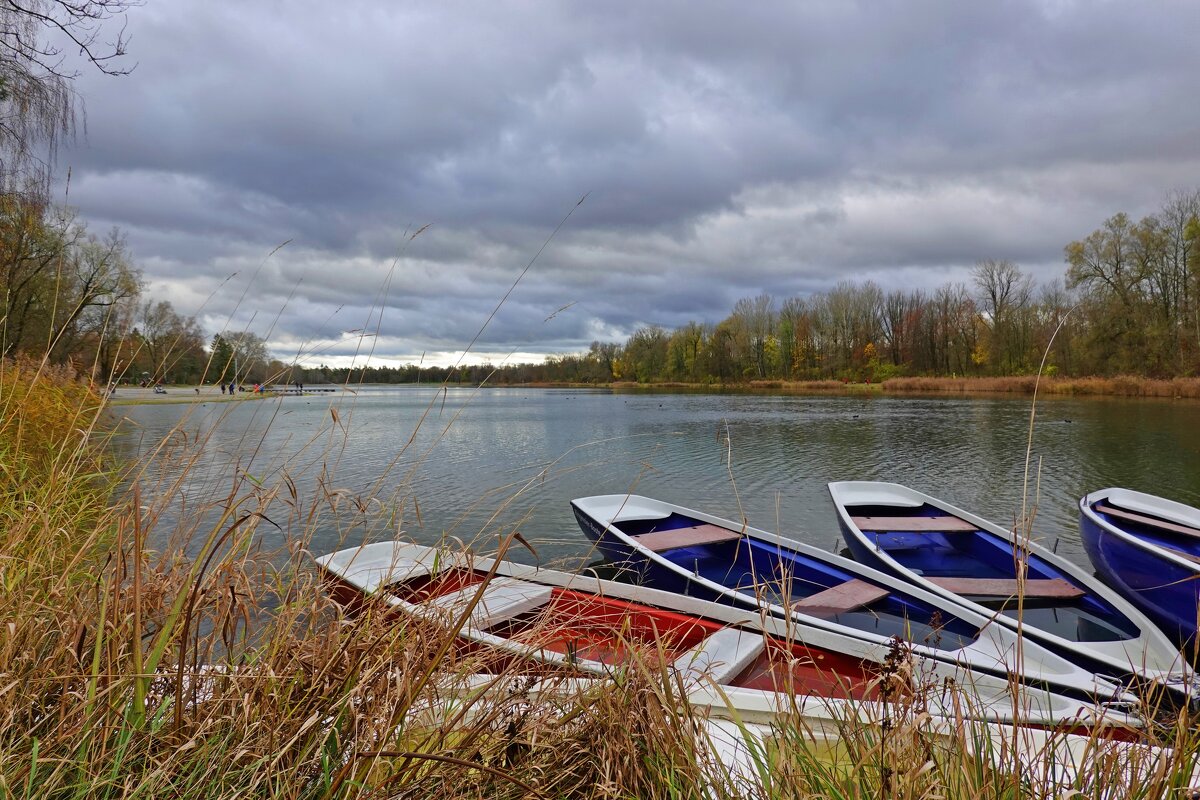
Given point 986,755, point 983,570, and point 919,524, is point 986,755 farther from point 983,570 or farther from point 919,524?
point 919,524

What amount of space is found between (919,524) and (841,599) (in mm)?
3024

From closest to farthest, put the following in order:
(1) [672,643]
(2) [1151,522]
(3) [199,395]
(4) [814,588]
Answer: (3) [199,395] → (1) [672,643] → (4) [814,588] → (2) [1151,522]

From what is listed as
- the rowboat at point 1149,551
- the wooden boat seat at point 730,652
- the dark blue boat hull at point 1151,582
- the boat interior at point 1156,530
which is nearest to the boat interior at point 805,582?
the wooden boat seat at point 730,652

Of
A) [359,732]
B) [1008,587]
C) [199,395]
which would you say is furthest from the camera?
[1008,587]

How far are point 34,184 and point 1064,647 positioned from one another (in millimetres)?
11345

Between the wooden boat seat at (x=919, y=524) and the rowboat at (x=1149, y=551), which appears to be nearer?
the rowboat at (x=1149, y=551)

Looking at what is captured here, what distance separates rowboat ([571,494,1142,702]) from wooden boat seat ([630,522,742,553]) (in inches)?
0.4

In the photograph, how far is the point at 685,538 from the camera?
6559mm

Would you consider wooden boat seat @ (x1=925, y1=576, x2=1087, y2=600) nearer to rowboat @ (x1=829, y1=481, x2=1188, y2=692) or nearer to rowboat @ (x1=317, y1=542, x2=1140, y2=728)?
rowboat @ (x1=829, y1=481, x2=1188, y2=692)

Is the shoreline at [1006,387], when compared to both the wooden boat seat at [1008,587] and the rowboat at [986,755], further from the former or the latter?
the rowboat at [986,755]

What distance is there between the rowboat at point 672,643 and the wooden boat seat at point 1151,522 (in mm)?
4232

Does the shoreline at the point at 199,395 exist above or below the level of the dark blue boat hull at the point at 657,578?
above

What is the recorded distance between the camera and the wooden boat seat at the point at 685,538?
6327mm

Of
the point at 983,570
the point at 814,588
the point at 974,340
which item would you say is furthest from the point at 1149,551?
the point at 974,340
